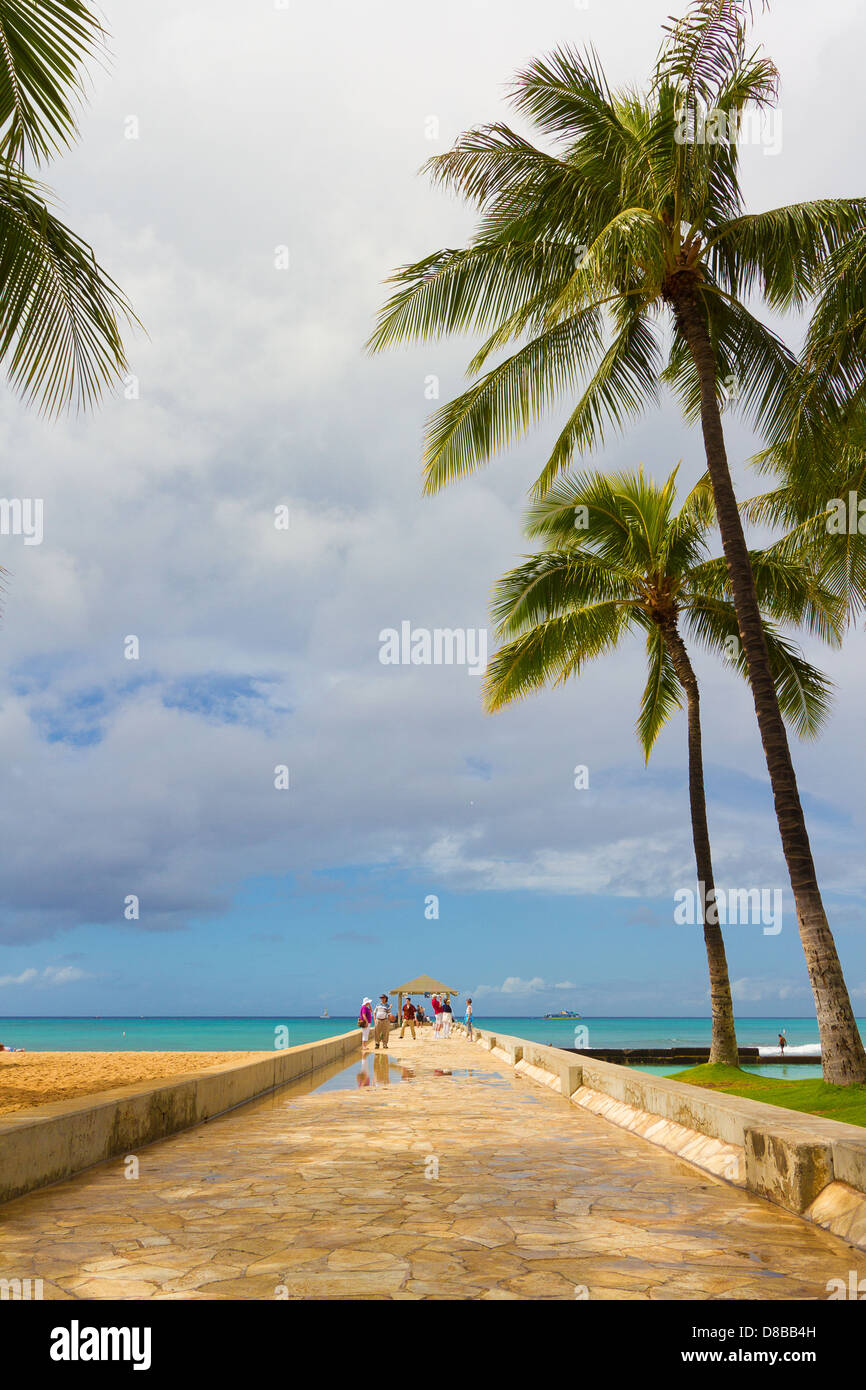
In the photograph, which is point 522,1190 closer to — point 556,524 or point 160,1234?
point 160,1234

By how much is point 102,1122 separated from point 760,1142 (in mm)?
4738

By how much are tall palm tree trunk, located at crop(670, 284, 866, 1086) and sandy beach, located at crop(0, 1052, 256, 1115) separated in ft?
23.7

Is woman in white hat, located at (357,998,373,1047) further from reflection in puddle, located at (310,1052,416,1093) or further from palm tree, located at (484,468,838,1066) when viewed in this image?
palm tree, located at (484,468,838,1066)

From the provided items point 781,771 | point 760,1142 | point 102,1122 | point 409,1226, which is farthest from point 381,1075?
point 409,1226

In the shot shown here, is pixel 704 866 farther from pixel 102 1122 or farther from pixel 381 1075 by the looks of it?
pixel 102 1122

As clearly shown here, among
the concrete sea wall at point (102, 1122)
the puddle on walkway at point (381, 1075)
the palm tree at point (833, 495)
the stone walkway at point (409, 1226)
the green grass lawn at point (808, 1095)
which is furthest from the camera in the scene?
the puddle on walkway at point (381, 1075)

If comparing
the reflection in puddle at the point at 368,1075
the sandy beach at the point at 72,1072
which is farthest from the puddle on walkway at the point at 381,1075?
the sandy beach at the point at 72,1072

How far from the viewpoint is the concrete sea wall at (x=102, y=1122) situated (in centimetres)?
572

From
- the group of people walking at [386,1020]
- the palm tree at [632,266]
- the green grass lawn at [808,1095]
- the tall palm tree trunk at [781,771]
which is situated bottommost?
the group of people walking at [386,1020]

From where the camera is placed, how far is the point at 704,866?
51.9 feet

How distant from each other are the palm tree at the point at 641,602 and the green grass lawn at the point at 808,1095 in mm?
2582

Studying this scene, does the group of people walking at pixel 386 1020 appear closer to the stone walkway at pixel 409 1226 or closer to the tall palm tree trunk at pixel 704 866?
the tall palm tree trunk at pixel 704 866

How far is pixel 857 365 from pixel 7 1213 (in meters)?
11.1
